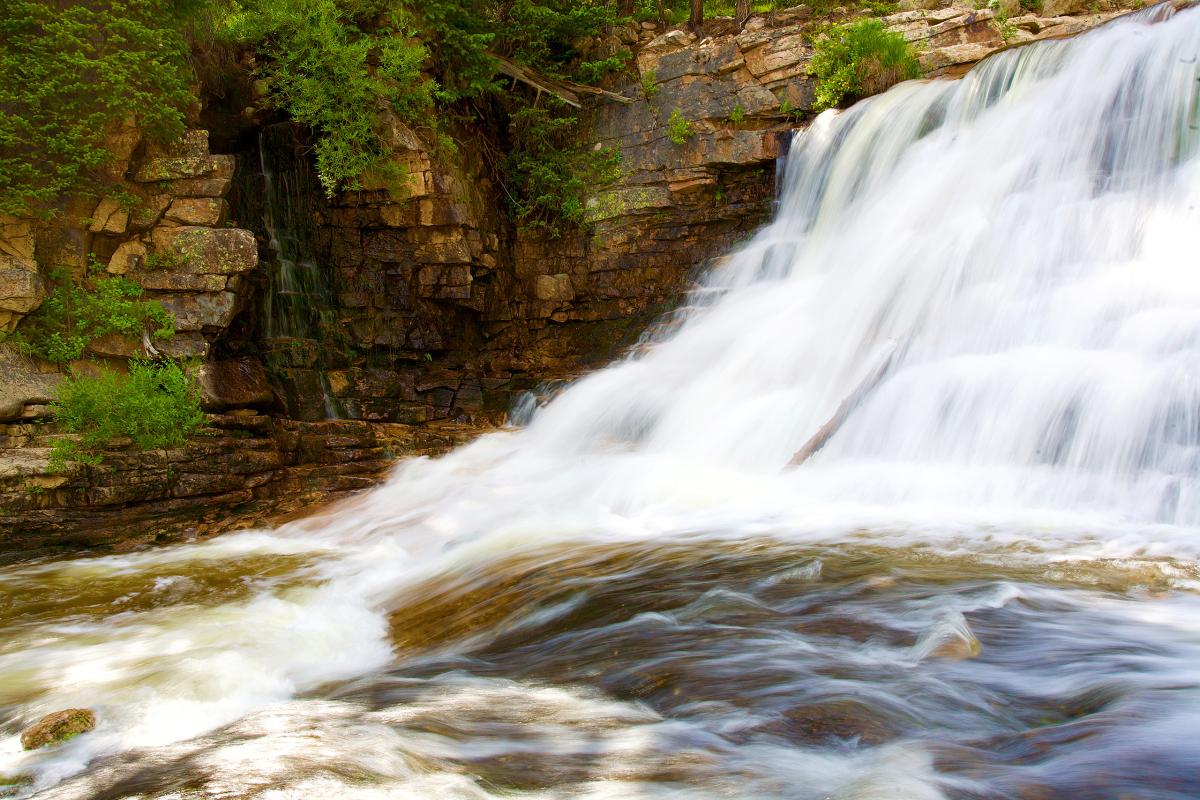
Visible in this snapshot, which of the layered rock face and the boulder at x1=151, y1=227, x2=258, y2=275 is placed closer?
the layered rock face

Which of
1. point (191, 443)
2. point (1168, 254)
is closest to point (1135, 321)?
point (1168, 254)

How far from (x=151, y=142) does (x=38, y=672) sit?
6.54 m

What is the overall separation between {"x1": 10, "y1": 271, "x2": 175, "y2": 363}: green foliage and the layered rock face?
151 mm

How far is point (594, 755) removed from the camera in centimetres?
282

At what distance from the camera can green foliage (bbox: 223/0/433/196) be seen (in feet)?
34.1

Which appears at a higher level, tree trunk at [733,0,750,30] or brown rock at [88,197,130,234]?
tree trunk at [733,0,750,30]

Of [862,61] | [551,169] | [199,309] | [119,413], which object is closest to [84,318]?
[199,309]

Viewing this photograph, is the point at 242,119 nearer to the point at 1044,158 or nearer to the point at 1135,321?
the point at 1044,158

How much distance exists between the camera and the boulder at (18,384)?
8.10 m

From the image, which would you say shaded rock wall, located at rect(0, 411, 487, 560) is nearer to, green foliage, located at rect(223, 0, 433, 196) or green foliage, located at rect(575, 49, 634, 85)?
green foliage, located at rect(223, 0, 433, 196)

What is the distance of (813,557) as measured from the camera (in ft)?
15.8

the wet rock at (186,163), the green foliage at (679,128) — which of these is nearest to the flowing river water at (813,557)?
the green foliage at (679,128)

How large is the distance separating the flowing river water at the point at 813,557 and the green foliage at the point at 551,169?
2.65 m

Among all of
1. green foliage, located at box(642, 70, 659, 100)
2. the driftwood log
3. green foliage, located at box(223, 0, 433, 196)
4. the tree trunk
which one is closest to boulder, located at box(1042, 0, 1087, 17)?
the tree trunk
